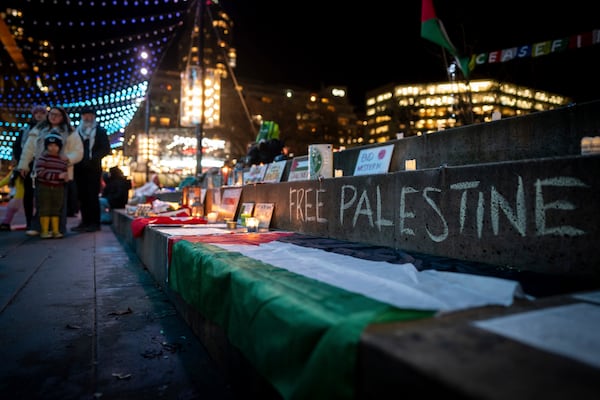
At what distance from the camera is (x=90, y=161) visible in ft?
25.5

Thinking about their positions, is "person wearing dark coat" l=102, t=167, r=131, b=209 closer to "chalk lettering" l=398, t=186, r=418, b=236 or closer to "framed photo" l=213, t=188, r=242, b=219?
"framed photo" l=213, t=188, r=242, b=219

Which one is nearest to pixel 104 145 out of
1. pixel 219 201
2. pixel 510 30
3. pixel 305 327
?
pixel 219 201

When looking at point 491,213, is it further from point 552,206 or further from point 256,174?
point 256,174

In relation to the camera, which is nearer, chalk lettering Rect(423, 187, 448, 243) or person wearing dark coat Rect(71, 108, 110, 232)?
chalk lettering Rect(423, 187, 448, 243)

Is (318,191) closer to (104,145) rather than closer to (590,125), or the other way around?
(590,125)

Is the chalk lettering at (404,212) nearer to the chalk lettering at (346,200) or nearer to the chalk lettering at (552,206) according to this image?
the chalk lettering at (346,200)

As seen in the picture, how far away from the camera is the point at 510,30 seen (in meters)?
12.7

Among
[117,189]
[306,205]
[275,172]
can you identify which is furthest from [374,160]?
[117,189]

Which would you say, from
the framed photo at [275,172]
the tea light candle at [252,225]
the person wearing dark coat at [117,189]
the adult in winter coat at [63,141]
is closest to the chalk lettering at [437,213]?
the tea light candle at [252,225]

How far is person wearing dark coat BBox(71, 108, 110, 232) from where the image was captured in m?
7.66

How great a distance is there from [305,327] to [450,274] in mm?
912

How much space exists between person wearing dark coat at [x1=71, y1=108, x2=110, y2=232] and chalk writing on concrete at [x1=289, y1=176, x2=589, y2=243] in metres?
6.26

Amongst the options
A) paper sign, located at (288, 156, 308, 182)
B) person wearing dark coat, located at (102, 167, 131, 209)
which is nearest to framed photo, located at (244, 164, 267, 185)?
paper sign, located at (288, 156, 308, 182)

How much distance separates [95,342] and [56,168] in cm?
545
